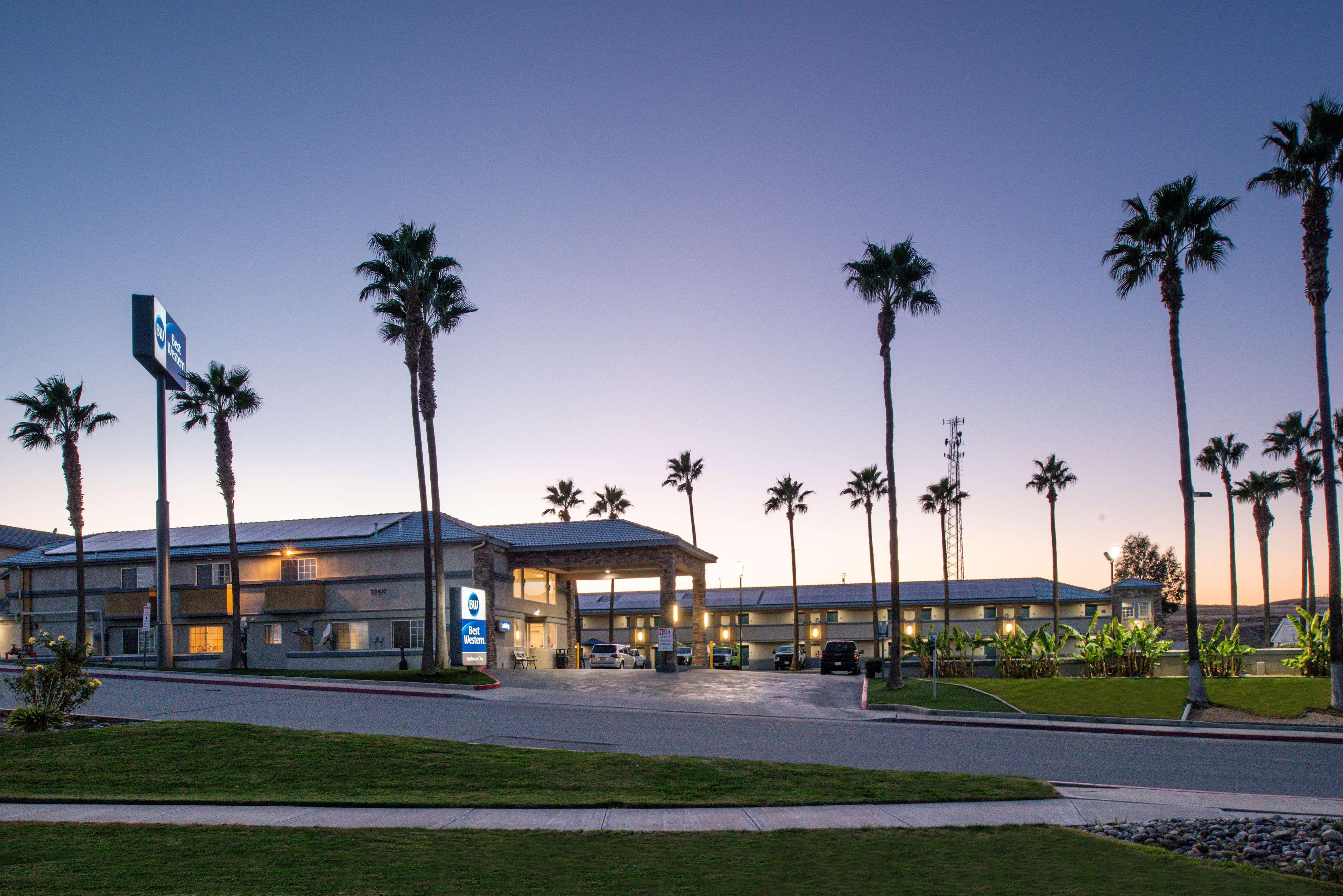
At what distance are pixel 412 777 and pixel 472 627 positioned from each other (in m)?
24.5

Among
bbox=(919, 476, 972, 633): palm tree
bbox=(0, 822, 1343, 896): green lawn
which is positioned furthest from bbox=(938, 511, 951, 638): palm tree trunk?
bbox=(0, 822, 1343, 896): green lawn

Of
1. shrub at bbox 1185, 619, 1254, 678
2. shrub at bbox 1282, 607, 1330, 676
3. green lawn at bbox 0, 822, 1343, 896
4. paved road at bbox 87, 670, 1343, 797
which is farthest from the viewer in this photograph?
shrub at bbox 1185, 619, 1254, 678

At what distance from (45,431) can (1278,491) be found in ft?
236

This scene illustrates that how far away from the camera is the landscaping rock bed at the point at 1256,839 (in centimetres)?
952

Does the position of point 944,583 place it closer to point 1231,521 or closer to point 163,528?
point 1231,521

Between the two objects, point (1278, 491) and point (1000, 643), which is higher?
point (1278, 491)

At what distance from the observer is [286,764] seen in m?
14.9

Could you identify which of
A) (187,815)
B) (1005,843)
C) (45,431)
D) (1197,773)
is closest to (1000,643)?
(1197,773)

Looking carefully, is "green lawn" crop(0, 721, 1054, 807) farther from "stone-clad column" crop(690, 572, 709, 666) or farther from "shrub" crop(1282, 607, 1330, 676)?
"stone-clad column" crop(690, 572, 709, 666)

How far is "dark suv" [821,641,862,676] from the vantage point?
49.8m

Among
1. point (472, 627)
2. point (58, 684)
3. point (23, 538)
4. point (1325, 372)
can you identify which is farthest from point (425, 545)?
point (23, 538)

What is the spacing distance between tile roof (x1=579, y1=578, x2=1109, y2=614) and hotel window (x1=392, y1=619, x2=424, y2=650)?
33901 mm

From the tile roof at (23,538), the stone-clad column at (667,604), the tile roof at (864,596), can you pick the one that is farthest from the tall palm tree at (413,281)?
the tile roof at (23,538)

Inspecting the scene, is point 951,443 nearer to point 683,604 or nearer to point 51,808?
point 683,604
